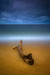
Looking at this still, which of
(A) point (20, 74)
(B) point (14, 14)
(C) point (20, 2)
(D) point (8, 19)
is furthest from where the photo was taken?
(D) point (8, 19)

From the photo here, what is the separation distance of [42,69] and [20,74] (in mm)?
239

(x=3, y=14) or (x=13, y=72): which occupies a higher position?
(x=3, y=14)

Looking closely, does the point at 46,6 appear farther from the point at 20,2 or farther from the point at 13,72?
the point at 13,72

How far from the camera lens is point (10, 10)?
2.18m

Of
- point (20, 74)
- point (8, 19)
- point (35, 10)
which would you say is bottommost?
point (20, 74)

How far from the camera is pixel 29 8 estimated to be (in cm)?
214

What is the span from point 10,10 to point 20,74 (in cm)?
213

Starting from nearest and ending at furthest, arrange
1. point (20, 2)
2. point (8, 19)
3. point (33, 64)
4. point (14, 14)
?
point (33, 64) → point (20, 2) → point (14, 14) → point (8, 19)

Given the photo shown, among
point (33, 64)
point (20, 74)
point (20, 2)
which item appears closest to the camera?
point (20, 74)

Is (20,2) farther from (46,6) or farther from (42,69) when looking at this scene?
(42,69)

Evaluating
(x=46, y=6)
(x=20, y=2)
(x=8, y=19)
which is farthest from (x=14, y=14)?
(x=46, y=6)

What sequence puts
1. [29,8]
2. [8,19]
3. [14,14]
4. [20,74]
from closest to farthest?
1. [20,74]
2. [29,8]
3. [14,14]
4. [8,19]

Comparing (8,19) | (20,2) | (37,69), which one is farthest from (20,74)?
(8,19)

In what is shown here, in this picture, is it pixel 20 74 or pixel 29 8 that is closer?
pixel 20 74
